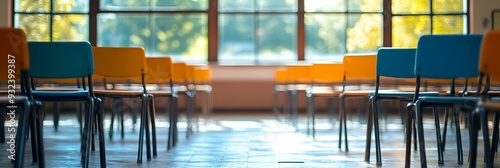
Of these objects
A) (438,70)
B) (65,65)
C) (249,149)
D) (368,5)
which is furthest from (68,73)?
(368,5)

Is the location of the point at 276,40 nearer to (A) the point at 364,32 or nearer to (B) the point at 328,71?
(A) the point at 364,32

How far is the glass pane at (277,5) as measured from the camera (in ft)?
34.9

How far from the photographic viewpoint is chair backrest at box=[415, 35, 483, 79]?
299cm

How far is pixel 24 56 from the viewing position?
260 centimetres

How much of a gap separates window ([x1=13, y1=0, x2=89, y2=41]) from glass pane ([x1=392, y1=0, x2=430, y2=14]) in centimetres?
492

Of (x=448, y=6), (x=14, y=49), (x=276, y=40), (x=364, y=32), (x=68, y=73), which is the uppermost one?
(x=448, y=6)

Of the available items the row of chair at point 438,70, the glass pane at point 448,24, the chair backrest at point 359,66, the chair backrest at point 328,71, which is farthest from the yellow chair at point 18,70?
the glass pane at point 448,24

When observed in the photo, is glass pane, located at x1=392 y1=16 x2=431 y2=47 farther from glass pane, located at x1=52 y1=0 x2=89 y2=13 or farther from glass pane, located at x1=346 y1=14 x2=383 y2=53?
glass pane, located at x1=52 y1=0 x2=89 y2=13

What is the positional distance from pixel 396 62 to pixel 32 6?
314 inches

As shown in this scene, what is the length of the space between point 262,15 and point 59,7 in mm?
3240

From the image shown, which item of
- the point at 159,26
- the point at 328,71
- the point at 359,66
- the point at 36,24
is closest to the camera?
the point at 359,66

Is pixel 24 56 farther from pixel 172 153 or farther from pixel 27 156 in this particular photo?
pixel 172 153

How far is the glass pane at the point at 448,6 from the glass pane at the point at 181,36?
3.68m

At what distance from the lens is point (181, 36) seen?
35.1 ft
